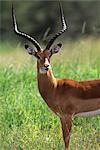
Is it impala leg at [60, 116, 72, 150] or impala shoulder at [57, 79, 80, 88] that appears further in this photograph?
impala shoulder at [57, 79, 80, 88]

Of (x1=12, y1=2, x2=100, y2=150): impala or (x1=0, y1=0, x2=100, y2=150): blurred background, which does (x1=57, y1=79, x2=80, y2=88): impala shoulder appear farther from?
(x1=0, y1=0, x2=100, y2=150): blurred background

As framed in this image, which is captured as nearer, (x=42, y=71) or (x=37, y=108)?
(x=42, y=71)

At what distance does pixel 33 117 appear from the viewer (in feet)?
30.1

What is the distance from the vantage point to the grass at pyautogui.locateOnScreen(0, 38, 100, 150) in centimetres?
800

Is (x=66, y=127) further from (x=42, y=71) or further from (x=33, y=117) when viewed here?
(x=33, y=117)

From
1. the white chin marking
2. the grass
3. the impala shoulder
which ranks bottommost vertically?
the grass

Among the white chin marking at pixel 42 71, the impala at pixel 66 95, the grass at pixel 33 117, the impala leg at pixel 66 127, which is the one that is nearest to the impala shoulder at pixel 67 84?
the impala at pixel 66 95

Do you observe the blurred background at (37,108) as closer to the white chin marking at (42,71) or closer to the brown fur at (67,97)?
the brown fur at (67,97)

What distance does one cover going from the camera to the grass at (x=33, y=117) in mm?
7996

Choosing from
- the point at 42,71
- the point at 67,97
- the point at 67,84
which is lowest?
the point at 67,97

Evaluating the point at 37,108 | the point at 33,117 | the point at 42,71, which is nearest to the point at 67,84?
the point at 42,71

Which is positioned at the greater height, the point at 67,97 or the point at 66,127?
the point at 67,97

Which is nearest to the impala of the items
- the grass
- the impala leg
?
the impala leg

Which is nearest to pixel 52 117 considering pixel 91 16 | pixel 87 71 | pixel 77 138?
pixel 77 138
